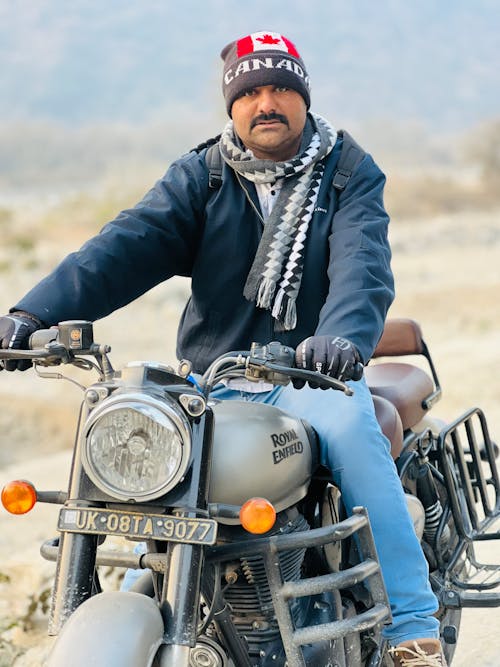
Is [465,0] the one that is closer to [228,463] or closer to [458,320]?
[458,320]

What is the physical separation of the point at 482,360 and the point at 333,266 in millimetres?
9124

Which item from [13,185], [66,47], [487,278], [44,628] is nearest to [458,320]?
[487,278]

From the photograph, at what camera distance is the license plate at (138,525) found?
261 cm

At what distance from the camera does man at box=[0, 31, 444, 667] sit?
3.34 metres

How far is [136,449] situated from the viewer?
2.62 meters

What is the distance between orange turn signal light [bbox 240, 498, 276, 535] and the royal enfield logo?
242 mm

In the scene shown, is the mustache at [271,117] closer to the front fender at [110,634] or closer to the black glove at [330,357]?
the black glove at [330,357]

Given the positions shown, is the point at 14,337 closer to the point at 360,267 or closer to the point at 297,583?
the point at 297,583

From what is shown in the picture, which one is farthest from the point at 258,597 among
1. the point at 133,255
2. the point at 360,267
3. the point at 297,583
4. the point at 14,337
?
the point at 133,255

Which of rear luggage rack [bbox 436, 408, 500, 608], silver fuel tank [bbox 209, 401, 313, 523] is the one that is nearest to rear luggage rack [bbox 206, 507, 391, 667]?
silver fuel tank [bbox 209, 401, 313, 523]

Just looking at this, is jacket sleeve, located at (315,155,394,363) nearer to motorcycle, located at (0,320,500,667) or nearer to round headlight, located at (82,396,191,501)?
motorcycle, located at (0,320,500,667)

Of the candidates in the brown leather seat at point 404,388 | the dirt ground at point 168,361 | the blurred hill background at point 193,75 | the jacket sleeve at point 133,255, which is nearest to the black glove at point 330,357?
the jacket sleeve at point 133,255

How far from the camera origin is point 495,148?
4469 cm

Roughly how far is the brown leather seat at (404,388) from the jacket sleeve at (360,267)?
746mm
